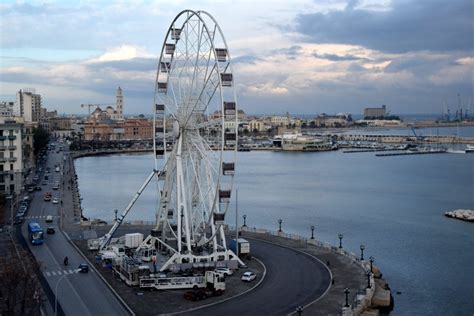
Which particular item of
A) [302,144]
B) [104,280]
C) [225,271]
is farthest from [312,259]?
[302,144]

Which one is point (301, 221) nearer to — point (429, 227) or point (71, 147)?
point (429, 227)

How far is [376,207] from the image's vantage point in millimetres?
34312

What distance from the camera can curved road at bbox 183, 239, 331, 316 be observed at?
45.8 ft

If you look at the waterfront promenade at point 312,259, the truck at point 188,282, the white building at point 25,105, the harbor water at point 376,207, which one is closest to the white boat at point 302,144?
the harbor water at point 376,207

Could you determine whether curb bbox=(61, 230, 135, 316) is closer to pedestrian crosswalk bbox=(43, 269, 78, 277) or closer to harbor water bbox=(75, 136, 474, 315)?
pedestrian crosswalk bbox=(43, 269, 78, 277)

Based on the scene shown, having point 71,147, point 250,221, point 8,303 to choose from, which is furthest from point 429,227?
point 71,147

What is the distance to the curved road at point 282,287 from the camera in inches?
550

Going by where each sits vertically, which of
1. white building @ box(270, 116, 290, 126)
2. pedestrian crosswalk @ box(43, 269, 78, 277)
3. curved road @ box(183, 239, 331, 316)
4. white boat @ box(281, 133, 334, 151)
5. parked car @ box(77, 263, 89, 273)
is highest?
white building @ box(270, 116, 290, 126)

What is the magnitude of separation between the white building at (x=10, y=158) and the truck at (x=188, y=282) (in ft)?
61.5

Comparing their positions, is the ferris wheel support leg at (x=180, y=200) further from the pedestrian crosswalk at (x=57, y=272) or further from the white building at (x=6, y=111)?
the white building at (x=6, y=111)

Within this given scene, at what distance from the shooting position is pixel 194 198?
18938 mm

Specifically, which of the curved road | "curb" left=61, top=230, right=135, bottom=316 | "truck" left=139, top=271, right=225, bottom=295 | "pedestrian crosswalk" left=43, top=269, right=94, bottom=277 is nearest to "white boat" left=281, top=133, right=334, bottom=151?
"curb" left=61, top=230, right=135, bottom=316

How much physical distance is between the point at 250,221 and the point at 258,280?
503 inches

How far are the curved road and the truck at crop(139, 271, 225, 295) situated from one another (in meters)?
0.79
